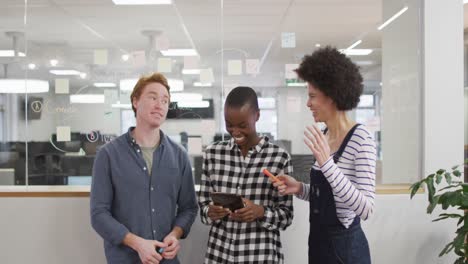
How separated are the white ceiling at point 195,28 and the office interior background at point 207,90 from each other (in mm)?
16

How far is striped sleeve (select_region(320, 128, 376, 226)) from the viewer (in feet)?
4.88

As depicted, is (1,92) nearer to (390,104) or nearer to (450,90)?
(390,104)

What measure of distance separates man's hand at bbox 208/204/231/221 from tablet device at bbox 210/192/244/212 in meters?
0.02

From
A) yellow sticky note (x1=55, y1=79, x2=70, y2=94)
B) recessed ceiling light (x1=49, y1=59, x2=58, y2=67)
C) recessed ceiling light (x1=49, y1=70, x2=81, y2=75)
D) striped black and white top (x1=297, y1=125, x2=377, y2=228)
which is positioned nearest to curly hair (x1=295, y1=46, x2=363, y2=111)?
striped black and white top (x1=297, y1=125, x2=377, y2=228)

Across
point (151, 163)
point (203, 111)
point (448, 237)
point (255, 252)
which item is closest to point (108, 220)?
point (151, 163)

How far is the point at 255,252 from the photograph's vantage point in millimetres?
1833

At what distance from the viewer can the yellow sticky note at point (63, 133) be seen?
11.6 feet

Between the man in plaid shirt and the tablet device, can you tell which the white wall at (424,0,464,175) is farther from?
the tablet device

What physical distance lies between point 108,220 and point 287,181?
75cm

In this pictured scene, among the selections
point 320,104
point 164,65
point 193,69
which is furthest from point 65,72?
point 320,104

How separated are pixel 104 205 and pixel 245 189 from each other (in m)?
0.59

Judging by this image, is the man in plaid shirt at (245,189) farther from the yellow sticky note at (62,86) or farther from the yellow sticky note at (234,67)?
the yellow sticky note at (62,86)

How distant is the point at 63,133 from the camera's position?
3.54 m

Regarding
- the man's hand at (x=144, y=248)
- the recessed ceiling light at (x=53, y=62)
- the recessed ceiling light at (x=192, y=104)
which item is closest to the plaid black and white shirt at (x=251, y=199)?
the man's hand at (x=144, y=248)
